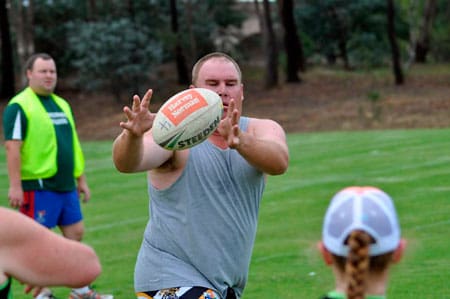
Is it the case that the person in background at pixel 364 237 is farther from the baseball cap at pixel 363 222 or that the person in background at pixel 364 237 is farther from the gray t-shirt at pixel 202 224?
the gray t-shirt at pixel 202 224

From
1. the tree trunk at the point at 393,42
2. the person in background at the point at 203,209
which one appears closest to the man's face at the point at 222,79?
Result: the person in background at the point at 203,209

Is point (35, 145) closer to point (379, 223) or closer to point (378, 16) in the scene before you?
point (379, 223)

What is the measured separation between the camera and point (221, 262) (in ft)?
17.9

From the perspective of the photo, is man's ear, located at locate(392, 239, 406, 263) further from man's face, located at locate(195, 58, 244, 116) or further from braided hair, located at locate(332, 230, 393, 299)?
man's face, located at locate(195, 58, 244, 116)

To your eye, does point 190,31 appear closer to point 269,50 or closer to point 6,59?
point 269,50

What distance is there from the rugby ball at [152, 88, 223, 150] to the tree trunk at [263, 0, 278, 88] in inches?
1280

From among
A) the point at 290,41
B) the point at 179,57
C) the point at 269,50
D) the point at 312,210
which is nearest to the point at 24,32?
the point at 179,57

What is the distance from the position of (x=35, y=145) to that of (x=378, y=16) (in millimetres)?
39841

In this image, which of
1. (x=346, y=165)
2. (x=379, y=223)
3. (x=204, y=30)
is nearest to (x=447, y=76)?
(x=204, y=30)

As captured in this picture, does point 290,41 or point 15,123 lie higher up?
point 15,123

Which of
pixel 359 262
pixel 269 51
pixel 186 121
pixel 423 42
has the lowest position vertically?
pixel 423 42

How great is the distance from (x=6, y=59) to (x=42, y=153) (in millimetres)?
30594

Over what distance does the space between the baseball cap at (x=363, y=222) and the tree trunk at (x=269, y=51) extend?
3469 centimetres

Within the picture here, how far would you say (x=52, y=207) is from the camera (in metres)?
9.54
